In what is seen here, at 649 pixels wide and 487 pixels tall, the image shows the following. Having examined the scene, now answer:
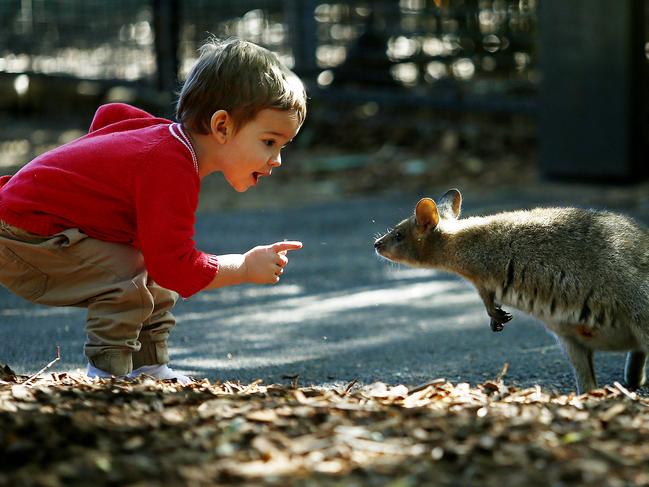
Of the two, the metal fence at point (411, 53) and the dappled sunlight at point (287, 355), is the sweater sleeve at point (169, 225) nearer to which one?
the dappled sunlight at point (287, 355)

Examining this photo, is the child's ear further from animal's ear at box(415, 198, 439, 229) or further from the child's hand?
animal's ear at box(415, 198, 439, 229)

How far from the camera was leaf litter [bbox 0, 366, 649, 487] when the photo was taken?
2289 mm

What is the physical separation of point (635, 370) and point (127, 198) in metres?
2.17

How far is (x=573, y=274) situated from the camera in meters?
3.89

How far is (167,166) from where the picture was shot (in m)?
3.57

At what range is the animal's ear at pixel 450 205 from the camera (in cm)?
479

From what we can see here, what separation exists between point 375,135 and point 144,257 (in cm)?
774

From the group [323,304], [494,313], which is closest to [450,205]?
[494,313]

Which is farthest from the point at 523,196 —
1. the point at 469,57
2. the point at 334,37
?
the point at 334,37

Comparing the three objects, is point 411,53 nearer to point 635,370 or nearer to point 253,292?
point 253,292

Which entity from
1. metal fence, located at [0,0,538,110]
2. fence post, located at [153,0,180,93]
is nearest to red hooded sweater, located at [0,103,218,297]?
metal fence, located at [0,0,538,110]

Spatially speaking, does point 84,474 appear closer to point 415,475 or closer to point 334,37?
point 415,475

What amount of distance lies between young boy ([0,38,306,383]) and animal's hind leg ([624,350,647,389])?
1.49m

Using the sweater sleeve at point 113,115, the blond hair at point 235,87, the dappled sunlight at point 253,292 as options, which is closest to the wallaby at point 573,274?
the blond hair at point 235,87
